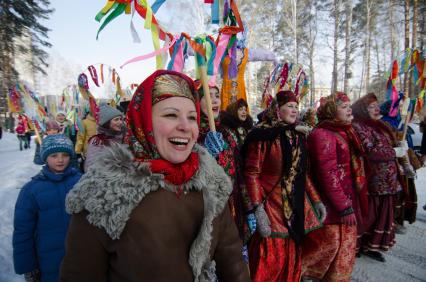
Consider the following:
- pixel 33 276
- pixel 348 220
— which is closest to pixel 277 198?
pixel 348 220

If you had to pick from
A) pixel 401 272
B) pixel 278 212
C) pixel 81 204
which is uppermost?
pixel 81 204

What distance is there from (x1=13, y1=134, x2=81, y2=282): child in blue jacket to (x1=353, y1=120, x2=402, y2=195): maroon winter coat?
348 centimetres

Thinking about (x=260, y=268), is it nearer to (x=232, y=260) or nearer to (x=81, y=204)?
(x=232, y=260)

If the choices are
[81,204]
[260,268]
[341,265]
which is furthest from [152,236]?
[341,265]

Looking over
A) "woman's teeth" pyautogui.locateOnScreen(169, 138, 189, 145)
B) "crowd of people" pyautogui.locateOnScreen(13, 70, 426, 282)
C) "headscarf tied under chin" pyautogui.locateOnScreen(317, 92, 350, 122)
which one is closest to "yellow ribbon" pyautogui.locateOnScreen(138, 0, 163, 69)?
"crowd of people" pyautogui.locateOnScreen(13, 70, 426, 282)

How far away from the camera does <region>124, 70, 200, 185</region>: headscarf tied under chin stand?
122 centimetres

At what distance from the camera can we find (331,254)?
8.96 ft

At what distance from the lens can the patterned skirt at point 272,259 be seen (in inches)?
95.3

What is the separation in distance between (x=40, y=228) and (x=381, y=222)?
12.8ft

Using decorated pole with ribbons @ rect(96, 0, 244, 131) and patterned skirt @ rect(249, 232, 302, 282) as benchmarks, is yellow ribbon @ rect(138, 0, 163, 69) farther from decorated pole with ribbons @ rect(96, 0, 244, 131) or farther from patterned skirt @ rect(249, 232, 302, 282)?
patterned skirt @ rect(249, 232, 302, 282)

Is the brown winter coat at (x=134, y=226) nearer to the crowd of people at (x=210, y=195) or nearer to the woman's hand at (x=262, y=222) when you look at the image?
the crowd of people at (x=210, y=195)

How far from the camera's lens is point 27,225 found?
203 cm

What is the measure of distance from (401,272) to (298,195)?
1867mm

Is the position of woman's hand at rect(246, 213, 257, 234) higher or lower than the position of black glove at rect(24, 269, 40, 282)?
higher
